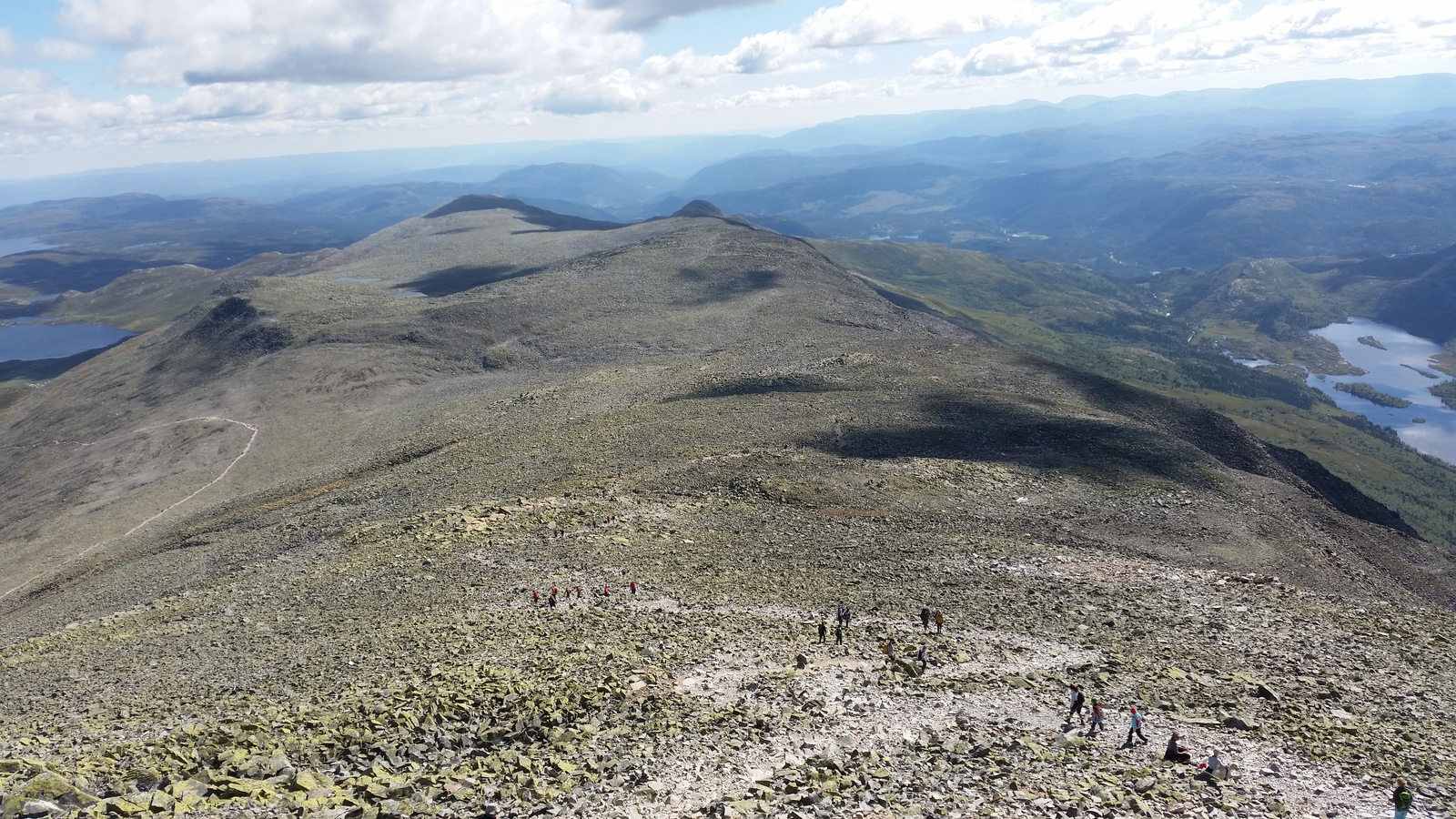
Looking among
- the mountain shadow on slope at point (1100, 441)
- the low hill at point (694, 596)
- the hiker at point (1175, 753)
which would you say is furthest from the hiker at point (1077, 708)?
the mountain shadow on slope at point (1100, 441)

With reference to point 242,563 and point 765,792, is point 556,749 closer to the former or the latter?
point 765,792

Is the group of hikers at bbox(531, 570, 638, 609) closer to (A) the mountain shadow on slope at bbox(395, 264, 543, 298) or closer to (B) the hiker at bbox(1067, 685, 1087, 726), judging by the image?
(B) the hiker at bbox(1067, 685, 1087, 726)

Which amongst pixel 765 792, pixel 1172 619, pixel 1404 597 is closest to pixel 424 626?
pixel 765 792

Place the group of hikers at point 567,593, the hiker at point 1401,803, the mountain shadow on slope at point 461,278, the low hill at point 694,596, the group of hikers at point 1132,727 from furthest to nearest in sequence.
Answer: the mountain shadow on slope at point 461,278 < the group of hikers at point 567,593 < the group of hikers at point 1132,727 < the low hill at point 694,596 < the hiker at point 1401,803

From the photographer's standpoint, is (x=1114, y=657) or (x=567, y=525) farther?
(x=567, y=525)

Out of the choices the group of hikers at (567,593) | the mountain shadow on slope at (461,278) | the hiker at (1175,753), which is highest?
the mountain shadow on slope at (461,278)

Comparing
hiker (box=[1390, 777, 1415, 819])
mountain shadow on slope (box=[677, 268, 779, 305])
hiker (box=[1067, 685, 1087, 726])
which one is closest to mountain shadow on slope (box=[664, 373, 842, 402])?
mountain shadow on slope (box=[677, 268, 779, 305])

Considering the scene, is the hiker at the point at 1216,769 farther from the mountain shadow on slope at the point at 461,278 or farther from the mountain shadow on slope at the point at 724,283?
the mountain shadow on slope at the point at 461,278

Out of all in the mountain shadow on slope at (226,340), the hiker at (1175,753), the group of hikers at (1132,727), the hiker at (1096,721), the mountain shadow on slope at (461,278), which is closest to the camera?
the group of hikers at (1132,727)
